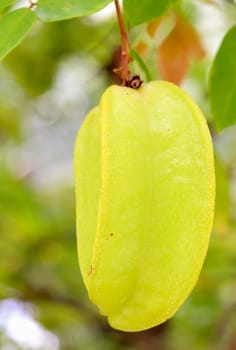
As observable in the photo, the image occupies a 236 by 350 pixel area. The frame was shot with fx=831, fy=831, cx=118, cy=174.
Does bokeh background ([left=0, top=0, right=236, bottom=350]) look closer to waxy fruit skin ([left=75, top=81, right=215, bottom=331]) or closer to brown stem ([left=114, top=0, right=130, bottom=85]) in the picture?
brown stem ([left=114, top=0, right=130, bottom=85])

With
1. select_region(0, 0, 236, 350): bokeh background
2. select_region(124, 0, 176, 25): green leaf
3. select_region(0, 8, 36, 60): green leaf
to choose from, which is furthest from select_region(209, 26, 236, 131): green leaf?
select_region(0, 0, 236, 350): bokeh background

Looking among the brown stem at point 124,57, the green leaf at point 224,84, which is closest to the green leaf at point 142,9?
the brown stem at point 124,57

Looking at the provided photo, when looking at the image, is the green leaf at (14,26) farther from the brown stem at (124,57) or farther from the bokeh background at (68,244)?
the bokeh background at (68,244)

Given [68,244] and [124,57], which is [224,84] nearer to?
[124,57]

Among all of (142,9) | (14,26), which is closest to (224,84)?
(142,9)

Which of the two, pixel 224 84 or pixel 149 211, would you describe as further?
pixel 224 84

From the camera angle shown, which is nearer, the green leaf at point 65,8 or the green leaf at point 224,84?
the green leaf at point 65,8
